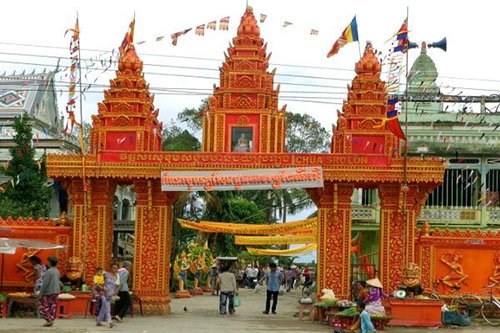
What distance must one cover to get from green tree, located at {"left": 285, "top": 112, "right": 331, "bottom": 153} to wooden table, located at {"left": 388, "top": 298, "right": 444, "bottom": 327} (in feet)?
119

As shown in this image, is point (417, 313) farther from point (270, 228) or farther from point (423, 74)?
point (423, 74)

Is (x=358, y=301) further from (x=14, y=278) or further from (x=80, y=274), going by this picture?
(x=14, y=278)

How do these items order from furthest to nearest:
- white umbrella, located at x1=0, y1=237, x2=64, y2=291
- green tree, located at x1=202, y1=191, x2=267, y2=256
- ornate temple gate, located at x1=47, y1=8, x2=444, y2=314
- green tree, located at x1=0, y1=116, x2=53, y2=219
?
green tree, located at x1=202, y1=191, x2=267, y2=256 < green tree, located at x1=0, y1=116, x2=53, y2=219 < ornate temple gate, located at x1=47, y1=8, x2=444, y2=314 < white umbrella, located at x1=0, y1=237, x2=64, y2=291

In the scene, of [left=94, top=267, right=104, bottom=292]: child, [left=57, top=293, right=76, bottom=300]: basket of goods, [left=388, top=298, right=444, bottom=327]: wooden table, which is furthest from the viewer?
[left=57, top=293, right=76, bottom=300]: basket of goods

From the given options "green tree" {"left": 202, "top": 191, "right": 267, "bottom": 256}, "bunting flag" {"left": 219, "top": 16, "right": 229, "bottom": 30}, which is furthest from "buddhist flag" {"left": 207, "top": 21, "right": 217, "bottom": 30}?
"green tree" {"left": 202, "top": 191, "right": 267, "bottom": 256}

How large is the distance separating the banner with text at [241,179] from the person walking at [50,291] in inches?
197

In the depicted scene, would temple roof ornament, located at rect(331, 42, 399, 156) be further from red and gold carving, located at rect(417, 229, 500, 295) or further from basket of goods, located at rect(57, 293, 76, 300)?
basket of goods, located at rect(57, 293, 76, 300)

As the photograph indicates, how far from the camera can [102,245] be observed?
2433 cm

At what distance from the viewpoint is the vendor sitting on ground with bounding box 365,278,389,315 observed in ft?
64.1

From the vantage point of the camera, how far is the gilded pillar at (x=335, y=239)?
2414cm

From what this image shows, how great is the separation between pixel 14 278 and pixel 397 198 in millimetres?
10588

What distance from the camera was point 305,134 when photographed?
5903 centimetres

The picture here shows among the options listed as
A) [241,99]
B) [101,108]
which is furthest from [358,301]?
[101,108]

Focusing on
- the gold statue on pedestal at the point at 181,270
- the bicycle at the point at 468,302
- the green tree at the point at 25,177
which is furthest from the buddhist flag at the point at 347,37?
the green tree at the point at 25,177
